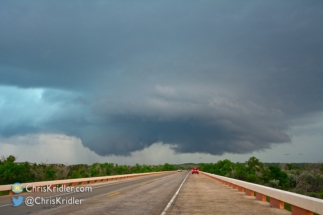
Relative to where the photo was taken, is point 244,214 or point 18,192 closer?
point 244,214

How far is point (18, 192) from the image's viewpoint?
2402 cm

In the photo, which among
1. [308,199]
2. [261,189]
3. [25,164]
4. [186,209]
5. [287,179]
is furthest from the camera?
[287,179]

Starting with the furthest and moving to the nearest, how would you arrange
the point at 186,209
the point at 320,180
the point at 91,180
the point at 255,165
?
the point at 255,165
the point at 320,180
the point at 91,180
the point at 186,209

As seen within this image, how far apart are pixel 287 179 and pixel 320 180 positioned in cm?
2034

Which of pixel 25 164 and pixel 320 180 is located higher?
pixel 25 164

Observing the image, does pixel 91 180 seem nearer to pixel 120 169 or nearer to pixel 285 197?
pixel 285 197

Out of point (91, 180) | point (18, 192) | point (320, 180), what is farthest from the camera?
point (320, 180)

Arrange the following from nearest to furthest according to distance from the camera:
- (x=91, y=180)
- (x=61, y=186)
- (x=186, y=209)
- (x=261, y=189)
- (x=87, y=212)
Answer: (x=87, y=212), (x=186, y=209), (x=261, y=189), (x=61, y=186), (x=91, y=180)

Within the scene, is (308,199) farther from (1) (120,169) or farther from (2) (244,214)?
(1) (120,169)

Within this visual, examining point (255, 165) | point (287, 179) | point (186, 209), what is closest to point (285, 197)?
point (186, 209)

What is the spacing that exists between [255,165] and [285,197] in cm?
10038

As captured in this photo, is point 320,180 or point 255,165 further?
point 255,165

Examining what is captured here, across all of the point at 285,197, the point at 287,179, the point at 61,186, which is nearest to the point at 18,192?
the point at 61,186

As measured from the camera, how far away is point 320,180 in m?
46.1
